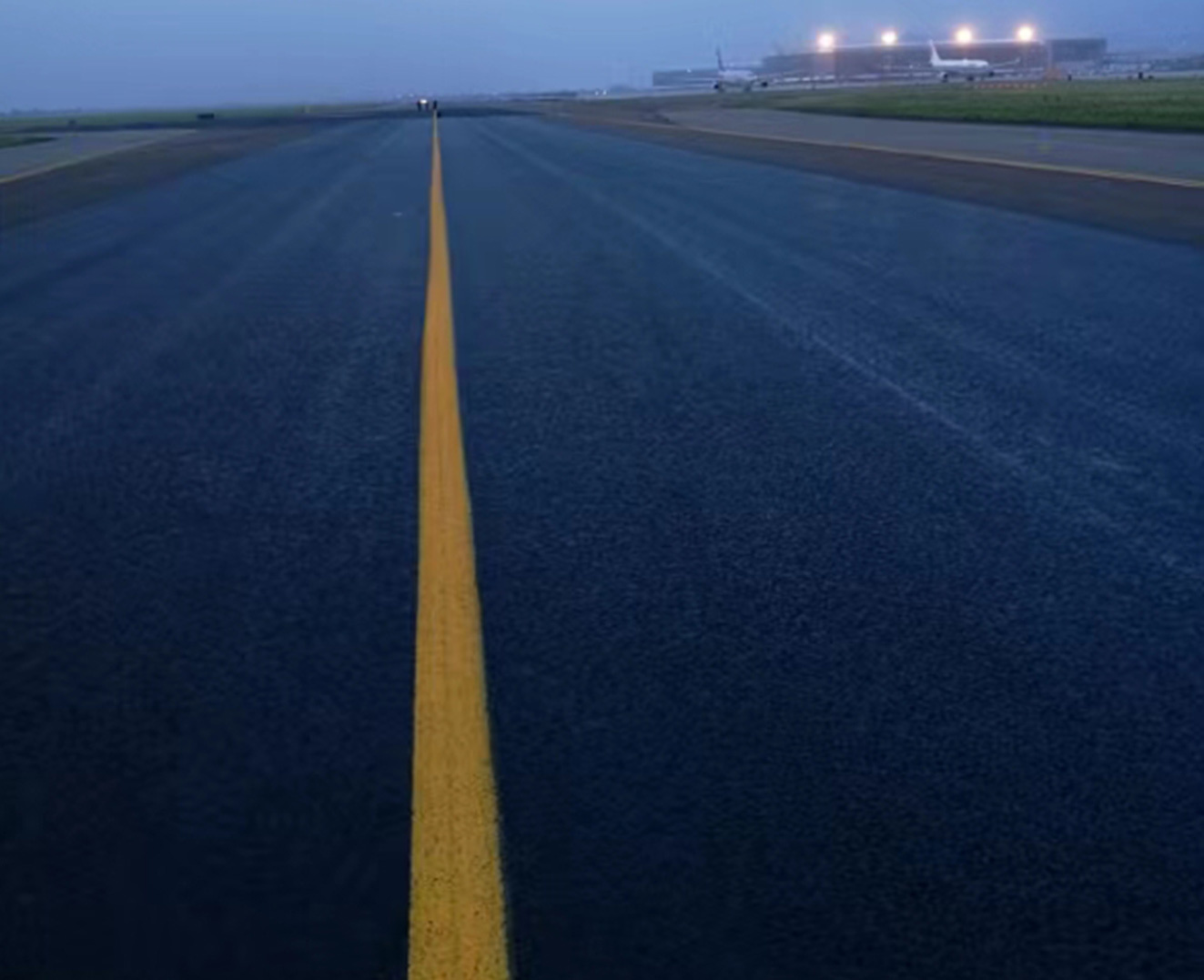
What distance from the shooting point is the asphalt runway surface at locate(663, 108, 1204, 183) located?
75.2 ft

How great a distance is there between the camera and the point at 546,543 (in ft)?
16.1

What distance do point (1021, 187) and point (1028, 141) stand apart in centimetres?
1202

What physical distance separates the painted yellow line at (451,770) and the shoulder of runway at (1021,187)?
10.0 meters

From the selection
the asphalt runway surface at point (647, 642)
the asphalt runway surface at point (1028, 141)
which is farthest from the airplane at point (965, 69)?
the asphalt runway surface at point (647, 642)

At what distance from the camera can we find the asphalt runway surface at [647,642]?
8.65 ft

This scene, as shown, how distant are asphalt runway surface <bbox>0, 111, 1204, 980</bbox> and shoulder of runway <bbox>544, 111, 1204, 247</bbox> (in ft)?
18.9

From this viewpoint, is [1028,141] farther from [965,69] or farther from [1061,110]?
[965,69]

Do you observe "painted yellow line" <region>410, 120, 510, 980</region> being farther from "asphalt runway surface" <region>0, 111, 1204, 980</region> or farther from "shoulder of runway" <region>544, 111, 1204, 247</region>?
"shoulder of runway" <region>544, 111, 1204, 247</region>

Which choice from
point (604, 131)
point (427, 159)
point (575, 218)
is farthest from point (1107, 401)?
point (604, 131)

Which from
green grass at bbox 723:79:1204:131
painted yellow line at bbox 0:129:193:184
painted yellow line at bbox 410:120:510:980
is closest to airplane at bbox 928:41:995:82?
green grass at bbox 723:79:1204:131

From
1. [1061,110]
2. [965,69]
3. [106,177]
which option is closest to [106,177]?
[106,177]

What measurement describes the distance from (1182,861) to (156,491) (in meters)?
4.23

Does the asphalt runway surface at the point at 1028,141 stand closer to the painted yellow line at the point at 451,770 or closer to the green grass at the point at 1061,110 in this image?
the green grass at the point at 1061,110

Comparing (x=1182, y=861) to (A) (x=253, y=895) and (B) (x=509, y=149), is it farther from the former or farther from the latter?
(B) (x=509, y=149)
